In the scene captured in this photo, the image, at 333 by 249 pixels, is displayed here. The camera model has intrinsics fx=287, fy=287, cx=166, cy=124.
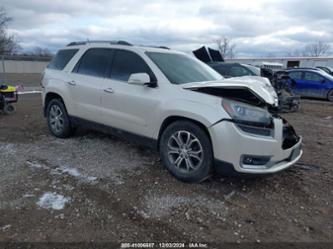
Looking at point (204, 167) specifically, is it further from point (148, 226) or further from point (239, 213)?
point (148, 226)

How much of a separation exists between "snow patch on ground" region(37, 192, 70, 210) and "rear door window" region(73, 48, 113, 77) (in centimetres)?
209

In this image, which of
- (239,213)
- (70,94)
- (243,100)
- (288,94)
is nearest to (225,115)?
(243,100)

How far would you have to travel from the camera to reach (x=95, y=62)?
4.88m

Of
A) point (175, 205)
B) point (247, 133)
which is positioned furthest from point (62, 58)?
point (247, 133)

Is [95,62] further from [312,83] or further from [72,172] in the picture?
[312,83]

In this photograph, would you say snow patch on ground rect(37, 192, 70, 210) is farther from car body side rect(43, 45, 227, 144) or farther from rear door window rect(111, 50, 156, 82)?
rear door window rect(111, 50, 156, 82)

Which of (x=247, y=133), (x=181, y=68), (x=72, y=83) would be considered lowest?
(x=247, y=133)

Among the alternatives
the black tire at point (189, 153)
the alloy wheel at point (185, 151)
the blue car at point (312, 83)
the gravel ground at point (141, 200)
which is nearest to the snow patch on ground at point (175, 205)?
the gravel ground at point (141, 200)

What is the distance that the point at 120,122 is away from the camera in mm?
4375

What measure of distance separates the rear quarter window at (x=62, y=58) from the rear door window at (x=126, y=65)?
1.24 m

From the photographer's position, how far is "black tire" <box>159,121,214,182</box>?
345 centimetres

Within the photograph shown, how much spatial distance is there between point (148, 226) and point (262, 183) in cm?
177

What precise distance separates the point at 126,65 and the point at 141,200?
212cm

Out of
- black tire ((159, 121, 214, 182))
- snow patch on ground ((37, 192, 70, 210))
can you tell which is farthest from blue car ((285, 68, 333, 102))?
snow patch on ground ((37, 192, 70, 210))
